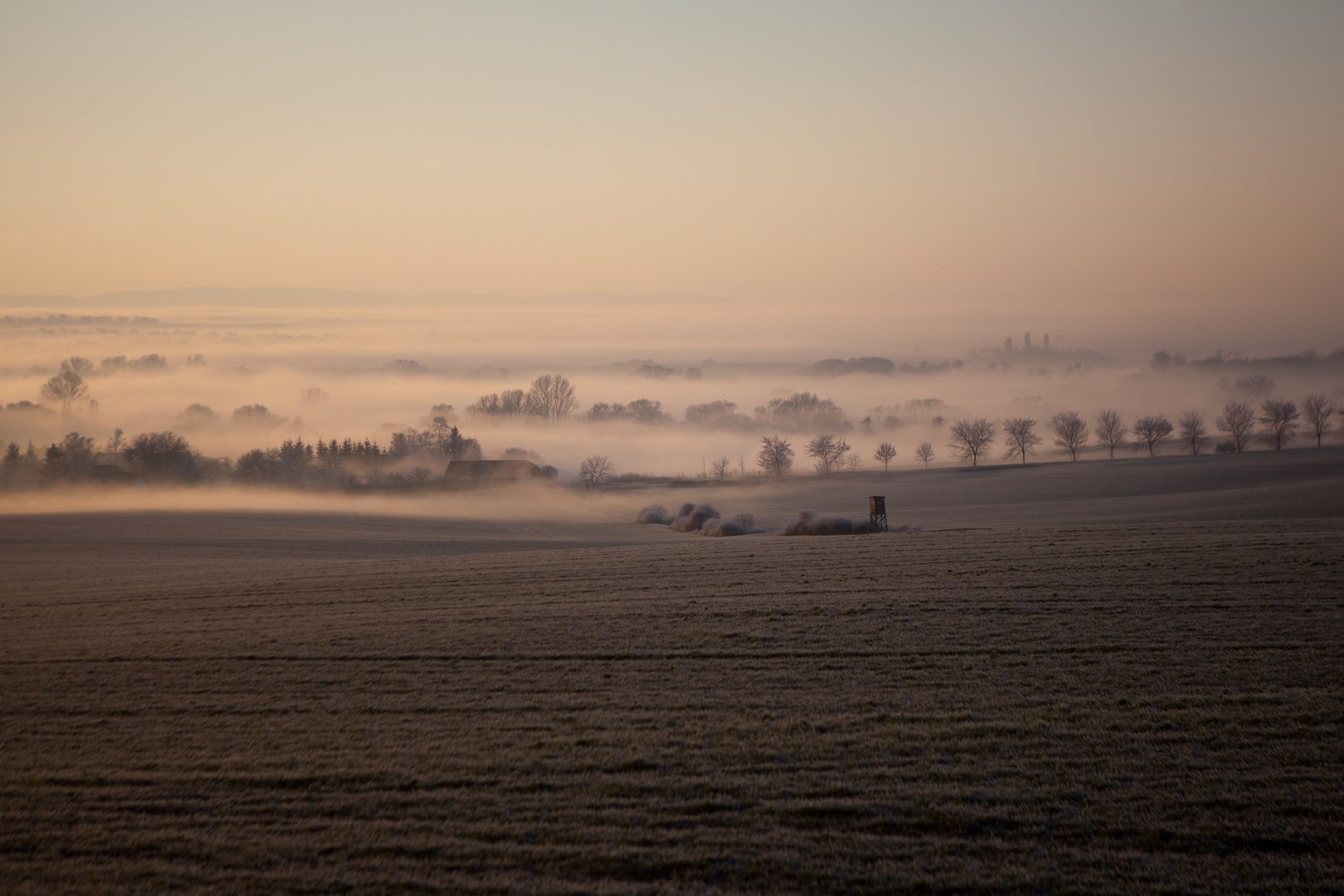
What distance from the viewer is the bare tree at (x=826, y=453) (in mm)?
112375

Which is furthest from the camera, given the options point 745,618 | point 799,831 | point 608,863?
point 745,618

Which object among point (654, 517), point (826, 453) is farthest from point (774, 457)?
point (654, 517)

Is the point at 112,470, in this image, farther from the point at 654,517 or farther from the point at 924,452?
the point at 924,452

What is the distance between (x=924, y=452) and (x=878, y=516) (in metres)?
85.5

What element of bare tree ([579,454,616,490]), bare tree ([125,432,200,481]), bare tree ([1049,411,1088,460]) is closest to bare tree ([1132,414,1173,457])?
bare tree ([1049,411,1088,460])

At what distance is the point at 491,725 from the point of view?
10383mm

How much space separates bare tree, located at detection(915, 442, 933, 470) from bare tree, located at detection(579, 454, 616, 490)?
49146 mm

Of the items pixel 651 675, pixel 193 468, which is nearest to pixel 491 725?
pixel 651 675

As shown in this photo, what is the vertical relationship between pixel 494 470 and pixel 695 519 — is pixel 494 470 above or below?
above

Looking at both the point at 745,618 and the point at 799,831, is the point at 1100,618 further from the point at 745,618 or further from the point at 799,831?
the point at 799,831

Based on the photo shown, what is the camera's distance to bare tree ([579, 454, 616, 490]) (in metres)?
90.6

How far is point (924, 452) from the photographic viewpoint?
119 metres

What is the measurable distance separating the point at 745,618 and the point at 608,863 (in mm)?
9429

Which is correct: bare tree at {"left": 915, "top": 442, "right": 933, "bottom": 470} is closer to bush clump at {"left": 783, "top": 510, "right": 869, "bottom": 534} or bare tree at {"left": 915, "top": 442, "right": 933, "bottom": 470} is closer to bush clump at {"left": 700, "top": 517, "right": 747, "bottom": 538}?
bush clump at {"left": 700, "top": 517, "right": 747, "bottom": 538}
